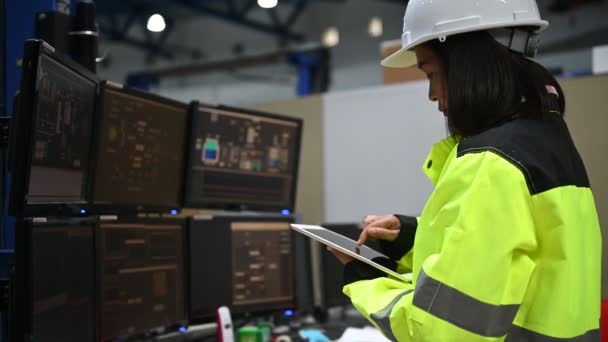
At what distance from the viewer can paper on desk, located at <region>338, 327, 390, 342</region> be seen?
6.58ft

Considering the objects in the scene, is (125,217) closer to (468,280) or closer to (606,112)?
(468,280)

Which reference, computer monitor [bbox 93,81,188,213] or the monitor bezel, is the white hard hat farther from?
the monitor bezel

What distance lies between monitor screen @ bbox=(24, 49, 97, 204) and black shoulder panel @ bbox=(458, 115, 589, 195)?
821 millimetres

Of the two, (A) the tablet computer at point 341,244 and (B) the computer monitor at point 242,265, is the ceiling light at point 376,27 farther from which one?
(A) the tablet computer at point 341,244

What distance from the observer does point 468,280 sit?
953mm

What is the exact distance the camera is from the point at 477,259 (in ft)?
3.11

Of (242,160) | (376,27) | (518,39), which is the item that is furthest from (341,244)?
(376,27)

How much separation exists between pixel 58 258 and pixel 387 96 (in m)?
1.67

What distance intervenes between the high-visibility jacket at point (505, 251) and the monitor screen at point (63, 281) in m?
0.65

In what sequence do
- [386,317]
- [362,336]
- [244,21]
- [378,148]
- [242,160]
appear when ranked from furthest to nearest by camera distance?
[244,21] < [378,148] < [242,160] < [362,336] < [386,317]

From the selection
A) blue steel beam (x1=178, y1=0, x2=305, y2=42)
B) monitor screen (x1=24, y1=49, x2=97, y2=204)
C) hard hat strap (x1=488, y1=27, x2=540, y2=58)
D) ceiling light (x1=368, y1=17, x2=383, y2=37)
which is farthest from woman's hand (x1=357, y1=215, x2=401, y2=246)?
blue steel beam (x1=178, y1=0, x2=305, y2=42)

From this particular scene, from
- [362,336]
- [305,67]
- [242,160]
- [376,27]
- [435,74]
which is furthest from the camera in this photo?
[376,27]

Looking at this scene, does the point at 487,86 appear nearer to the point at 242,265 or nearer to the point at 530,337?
the point at 530,337

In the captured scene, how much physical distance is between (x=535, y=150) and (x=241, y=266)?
51.4 inches
